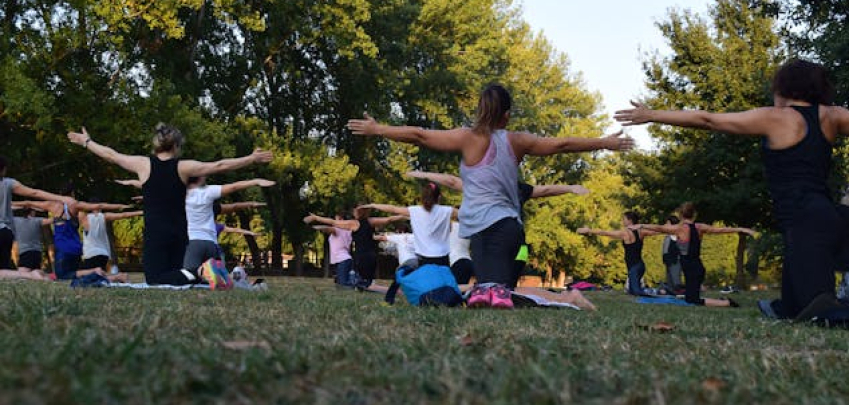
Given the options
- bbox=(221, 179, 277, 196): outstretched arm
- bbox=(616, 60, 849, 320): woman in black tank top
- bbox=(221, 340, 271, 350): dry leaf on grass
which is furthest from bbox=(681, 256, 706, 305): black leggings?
bbox=(221, 340, 271, 350): dry leaf on grass

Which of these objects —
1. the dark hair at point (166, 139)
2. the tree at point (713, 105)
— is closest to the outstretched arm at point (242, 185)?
the dark hair at point (166, 139)

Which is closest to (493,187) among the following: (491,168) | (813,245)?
(491,168)

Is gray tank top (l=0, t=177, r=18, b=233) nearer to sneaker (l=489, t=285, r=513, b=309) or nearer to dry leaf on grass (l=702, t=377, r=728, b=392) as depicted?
sneaker (l=489, t=285, r=513, b=309)

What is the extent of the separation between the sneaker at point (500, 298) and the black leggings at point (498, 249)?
0.23 m

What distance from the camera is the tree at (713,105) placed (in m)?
32.5

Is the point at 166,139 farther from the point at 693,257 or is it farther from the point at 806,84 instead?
the point at 693,257

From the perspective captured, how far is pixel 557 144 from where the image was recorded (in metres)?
8.70

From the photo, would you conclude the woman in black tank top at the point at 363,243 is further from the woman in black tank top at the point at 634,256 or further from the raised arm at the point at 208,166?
the raised arm at the point at 208,166

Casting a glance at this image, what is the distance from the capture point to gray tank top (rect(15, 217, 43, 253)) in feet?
61.9

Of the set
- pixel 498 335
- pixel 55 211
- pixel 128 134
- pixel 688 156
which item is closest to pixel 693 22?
pixel 688 156

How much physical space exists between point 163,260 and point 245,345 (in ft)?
27.1

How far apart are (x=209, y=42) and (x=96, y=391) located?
35739 mm

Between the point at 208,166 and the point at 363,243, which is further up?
the point at 208,166

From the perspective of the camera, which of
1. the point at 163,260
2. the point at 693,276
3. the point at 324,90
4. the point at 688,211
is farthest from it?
the point at 324,90
